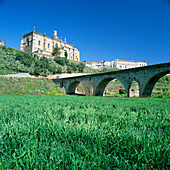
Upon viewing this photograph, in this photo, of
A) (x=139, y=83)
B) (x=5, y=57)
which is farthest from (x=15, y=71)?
(x=139, y=83)

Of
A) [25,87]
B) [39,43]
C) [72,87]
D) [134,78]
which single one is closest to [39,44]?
[39,43]

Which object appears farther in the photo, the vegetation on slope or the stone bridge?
the vegetation on slope

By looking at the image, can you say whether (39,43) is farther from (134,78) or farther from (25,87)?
(134,78)

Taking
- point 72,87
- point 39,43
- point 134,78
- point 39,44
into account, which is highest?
point 39,43

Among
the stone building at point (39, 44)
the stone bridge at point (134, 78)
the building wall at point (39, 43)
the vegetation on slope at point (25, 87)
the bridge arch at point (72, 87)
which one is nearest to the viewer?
the stone bridge at point (134, 78)

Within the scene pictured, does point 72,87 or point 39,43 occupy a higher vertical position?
point 39,43

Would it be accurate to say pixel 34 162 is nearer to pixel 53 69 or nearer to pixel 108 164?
pixel 108 164

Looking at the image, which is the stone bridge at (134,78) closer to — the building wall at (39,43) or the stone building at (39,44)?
the stone building at (39,44)

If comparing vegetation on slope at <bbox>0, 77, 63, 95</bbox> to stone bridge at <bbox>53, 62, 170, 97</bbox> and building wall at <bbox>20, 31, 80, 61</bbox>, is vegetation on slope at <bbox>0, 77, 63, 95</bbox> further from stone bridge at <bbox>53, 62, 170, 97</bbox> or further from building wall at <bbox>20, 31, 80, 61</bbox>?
building wall at <bbox>20, 31, 80, 61</bbox>

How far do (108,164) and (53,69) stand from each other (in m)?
39.6

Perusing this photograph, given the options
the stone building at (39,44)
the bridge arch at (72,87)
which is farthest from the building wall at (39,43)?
the bridge arch at (72,87)

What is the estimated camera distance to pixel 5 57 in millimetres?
33094

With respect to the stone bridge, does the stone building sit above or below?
above

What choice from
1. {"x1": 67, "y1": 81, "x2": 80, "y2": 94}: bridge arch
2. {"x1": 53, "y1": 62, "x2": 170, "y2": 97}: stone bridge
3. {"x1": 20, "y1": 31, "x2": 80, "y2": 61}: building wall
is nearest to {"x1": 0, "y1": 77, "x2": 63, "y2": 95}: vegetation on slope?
{"x1": 67, "y1": 81, "x2": 80, "y2": 94}: bridge arch
